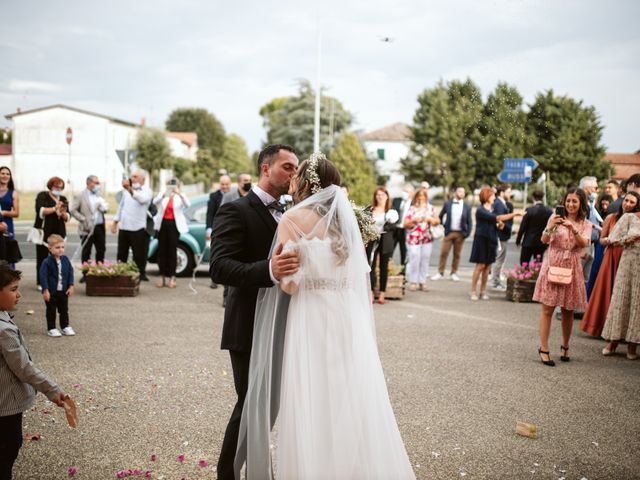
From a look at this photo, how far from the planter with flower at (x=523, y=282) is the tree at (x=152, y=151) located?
2017 inches

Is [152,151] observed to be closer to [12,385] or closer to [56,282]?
[56,282]

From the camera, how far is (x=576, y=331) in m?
9.64

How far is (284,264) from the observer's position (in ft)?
11.2

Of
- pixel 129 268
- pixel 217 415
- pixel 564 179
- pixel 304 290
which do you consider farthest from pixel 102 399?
pixel 564 179

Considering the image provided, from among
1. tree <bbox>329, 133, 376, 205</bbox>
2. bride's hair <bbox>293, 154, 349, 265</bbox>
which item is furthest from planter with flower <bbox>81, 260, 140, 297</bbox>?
tree <bbox>329, 133, 376, 205</bbox>

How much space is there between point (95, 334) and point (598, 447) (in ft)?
20.7

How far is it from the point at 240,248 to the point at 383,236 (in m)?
7.67

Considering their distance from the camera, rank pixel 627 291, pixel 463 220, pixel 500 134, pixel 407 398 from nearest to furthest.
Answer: pixel 407 398 → pixel 627 291 → pixel 463 220 → pixel 500 134

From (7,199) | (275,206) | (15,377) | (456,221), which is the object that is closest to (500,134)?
(456,221)

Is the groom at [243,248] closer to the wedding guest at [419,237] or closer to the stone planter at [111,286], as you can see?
the stone planter at [111,286]

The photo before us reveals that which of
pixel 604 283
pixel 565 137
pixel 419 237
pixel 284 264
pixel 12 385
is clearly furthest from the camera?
pixel 565 137

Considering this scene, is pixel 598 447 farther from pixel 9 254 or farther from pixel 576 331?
pixel 9 254

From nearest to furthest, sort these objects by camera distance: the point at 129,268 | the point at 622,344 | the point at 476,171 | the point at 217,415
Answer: the point at 217,415, the point at 622,344, the point at 129,268, the point at 476,171

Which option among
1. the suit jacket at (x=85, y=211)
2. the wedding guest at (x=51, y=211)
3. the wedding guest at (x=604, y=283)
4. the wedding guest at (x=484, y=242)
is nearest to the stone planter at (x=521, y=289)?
the wedding guest at (x=484, y=242)
